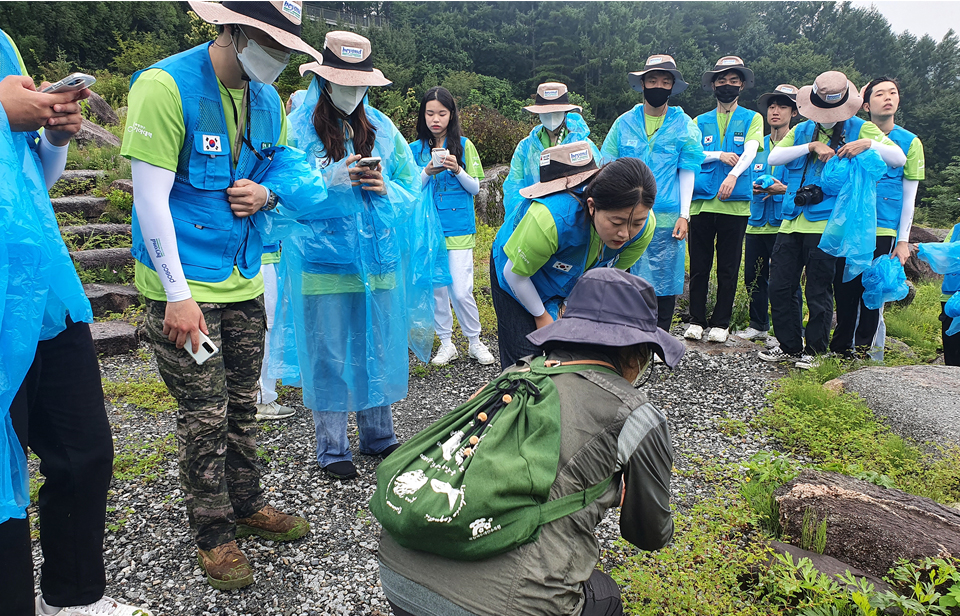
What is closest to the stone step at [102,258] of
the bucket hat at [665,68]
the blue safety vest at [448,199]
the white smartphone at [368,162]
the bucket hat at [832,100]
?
the blue safety vest at [448,199]

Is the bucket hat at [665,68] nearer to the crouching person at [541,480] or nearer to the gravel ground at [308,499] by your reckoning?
the gravel ground at [308,499]

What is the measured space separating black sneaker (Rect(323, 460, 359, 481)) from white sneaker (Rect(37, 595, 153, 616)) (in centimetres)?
117

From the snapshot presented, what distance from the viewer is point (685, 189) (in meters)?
4.89

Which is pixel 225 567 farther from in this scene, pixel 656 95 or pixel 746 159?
pixel 746 159

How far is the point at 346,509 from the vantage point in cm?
292

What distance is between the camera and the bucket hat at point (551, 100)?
4777 millimetres

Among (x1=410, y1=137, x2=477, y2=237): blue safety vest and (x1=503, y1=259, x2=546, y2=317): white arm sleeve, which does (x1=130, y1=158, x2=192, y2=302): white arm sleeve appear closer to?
(x1=503, y1=259, x2=546, y2=317): white arm sleeve

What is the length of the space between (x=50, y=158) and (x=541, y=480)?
5.90 feet

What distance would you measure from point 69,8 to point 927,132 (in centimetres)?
3557

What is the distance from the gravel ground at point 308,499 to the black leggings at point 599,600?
37.2 inches

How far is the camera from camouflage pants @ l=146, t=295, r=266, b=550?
2.14m

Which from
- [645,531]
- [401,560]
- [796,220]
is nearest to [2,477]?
[401,560]

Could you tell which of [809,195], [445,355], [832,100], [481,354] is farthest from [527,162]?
[832,100]

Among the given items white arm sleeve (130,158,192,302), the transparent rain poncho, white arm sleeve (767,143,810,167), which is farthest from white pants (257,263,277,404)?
white arm sleeve (767,143,810,167)
